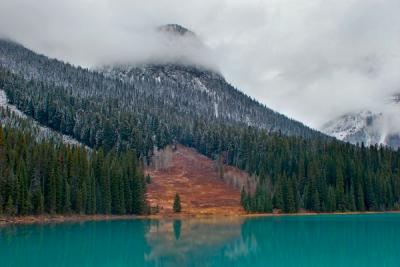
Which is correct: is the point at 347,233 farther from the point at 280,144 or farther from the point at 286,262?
the point at 280,144

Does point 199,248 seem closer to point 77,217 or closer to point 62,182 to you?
point 77,217

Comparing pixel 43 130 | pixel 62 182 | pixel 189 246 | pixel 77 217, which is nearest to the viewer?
pixel 189 246

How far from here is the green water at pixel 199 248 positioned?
46.2m

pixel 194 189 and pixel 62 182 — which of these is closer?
pixel 62 182

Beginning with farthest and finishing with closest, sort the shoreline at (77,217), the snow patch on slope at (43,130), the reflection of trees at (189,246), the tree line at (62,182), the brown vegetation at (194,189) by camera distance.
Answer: the snow patch on slope at (43,130) → the brown vegetation at (194,189) → the tree line at (62,182) → the shoreline at (77,217) → the reflection of trees at (189,246)

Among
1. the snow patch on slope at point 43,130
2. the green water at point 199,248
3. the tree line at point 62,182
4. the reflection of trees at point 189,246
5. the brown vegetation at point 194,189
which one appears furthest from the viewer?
the snow patch on slope at point 43,130

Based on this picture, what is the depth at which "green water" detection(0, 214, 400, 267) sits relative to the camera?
4619cm

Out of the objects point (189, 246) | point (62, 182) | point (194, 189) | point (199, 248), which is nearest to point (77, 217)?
point (62, 182)

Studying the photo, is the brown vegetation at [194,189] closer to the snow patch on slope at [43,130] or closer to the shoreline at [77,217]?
the shoreline at [77,217]

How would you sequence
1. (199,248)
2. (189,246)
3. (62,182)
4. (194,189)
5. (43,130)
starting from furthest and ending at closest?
1. (43,130)
2. (194,189)
3. (62,182)
4. (189,246)
5. (199,248)

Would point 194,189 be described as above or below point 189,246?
above

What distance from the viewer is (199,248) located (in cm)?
5662

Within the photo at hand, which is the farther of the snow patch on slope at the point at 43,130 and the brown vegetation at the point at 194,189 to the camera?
the snow patch on slope at the point at 43,130

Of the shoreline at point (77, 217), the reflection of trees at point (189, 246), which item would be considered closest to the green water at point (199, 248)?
the reflection of trees at point (189, 246)
